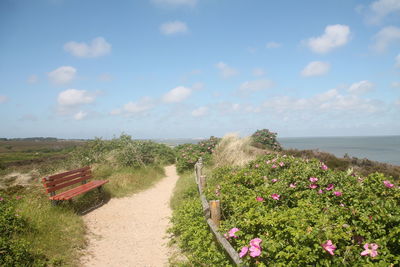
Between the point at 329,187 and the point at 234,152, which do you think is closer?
the point at 329,187

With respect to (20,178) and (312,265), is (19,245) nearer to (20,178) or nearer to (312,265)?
(312,265)

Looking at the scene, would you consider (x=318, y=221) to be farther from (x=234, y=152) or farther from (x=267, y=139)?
(x=267, y=139)

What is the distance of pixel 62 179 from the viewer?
679 cm

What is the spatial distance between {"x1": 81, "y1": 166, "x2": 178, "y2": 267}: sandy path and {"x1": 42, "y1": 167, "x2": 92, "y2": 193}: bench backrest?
1168 mm

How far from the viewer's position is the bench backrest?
20.2 ft

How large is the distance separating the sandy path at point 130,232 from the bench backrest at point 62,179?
3.83 feet

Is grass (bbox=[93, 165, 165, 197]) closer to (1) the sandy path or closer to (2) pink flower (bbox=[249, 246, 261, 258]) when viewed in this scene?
(1) the sandy path

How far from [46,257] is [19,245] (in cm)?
45

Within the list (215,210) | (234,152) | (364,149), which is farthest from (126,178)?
(364,149)

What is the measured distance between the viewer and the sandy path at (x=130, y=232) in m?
4.39

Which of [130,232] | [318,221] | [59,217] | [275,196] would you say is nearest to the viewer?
[318,221]

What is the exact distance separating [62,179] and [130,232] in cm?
278

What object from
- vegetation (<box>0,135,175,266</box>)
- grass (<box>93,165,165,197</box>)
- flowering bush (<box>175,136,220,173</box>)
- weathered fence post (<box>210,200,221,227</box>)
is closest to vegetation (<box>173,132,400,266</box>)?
weathered fence post (<box>210,200,221,227</box>)

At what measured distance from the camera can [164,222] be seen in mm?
6242
